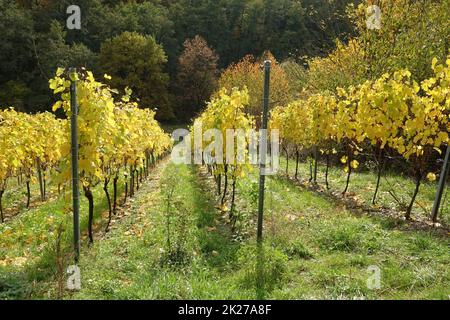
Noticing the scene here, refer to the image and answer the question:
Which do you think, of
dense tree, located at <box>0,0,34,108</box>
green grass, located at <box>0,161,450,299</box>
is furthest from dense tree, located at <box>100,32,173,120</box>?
green grass, located at <box>0,161,450,299</box>

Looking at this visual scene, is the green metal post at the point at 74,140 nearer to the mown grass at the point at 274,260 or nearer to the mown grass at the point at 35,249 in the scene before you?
the mown grass at the point at 35,249

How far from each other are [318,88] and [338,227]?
11035mm

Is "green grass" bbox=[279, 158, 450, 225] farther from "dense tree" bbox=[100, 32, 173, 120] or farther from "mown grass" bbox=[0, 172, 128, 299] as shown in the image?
"dense tree" bbox=[100, 32, 173, 120]

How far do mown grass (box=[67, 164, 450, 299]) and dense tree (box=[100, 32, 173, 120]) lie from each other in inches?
1437

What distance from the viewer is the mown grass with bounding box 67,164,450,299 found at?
4398mm

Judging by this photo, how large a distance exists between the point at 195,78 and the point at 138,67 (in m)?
7.63

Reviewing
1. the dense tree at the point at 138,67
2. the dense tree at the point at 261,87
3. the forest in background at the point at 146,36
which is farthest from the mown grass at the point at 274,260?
the dense tree at the point at 138,67

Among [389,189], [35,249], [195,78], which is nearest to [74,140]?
[35,249]

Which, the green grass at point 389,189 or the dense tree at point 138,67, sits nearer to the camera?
the green grass at point 389,189

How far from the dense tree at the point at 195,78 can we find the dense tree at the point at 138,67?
3.54 meters

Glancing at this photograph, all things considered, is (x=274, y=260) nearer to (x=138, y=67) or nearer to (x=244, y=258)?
(x=244, y=258)

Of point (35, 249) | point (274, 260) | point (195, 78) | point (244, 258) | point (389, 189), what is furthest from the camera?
point (195, 78)

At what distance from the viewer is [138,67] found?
42781 millimetres

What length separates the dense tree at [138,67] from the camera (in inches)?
1628
